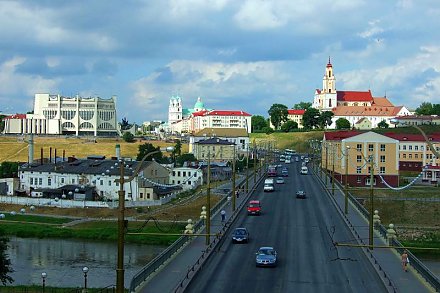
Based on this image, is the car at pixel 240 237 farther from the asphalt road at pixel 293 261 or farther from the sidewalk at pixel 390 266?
the sidewalk at pixel 390 266

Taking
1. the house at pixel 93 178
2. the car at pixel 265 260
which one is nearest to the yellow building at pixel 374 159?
the house at pixel 93 178

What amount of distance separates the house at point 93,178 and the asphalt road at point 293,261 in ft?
109

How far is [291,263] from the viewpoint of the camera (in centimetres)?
3750

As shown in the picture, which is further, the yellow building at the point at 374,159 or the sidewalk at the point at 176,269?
the yellow building at the point at 374,159

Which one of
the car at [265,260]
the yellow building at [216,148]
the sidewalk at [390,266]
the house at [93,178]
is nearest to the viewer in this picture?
the sidewalk at [390,266]

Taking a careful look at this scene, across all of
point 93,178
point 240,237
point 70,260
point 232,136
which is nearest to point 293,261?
point 240,237

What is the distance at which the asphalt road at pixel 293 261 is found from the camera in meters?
31.6

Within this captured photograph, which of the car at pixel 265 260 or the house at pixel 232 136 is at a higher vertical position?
the house at pixel 232 136

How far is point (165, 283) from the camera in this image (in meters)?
30.9

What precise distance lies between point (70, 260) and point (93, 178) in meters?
42.8

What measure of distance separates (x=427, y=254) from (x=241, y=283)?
32.5m

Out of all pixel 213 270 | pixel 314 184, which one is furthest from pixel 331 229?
pixel 314 184

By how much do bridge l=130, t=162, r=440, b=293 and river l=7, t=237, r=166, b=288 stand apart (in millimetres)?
6948

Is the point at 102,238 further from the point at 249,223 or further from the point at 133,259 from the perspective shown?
the point at 249,223
